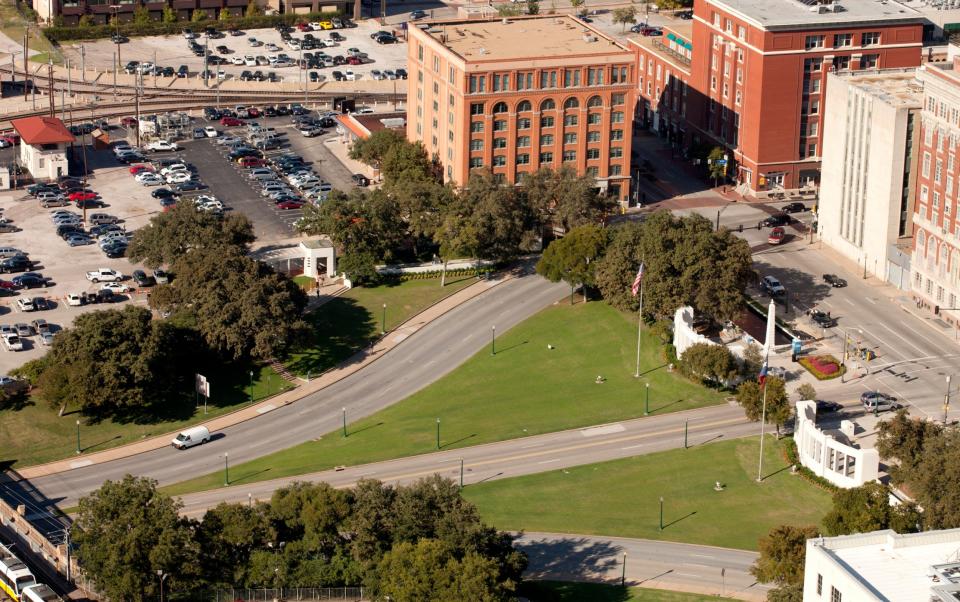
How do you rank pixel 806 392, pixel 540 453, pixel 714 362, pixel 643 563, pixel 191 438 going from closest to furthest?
pixel 643 563, pixel 806 392, pixel 540 453, pixel 191 438, pixel 714 362

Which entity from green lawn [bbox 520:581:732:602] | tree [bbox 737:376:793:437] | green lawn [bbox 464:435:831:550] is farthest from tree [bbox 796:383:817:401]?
green lawn [bbox 520:581:732:602]

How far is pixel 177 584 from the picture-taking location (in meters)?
158

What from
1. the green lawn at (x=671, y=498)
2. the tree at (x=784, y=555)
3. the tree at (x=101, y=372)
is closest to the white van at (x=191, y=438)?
the tree at (x=101, y=372)

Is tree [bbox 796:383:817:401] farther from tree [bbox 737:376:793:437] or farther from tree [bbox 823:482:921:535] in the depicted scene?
tree [bbox 823:482:921:535]

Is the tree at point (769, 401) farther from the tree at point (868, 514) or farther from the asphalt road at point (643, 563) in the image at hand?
the tree at point (868, 514)

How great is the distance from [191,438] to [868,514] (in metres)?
75.8

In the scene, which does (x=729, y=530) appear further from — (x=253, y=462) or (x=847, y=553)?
(x=253, y=462)

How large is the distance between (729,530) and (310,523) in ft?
138

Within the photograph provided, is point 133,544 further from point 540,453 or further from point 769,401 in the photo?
point 769,401

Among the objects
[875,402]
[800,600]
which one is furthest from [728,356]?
[800,600]

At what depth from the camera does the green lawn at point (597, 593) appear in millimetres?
164250

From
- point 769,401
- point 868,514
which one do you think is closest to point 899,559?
point 868,514

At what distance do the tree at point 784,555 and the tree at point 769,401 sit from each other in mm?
28967

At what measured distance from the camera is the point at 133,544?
156875 mm
